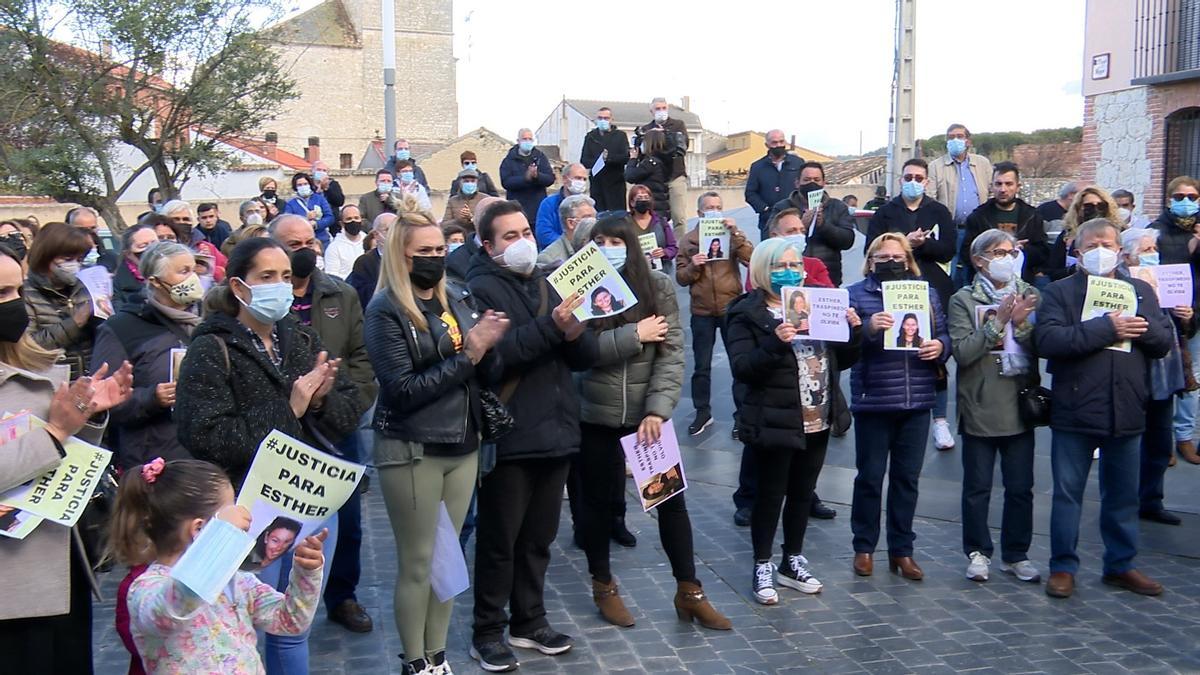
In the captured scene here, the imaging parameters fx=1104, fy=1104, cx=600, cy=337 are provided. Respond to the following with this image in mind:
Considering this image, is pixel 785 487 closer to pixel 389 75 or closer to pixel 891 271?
pixel 891 271

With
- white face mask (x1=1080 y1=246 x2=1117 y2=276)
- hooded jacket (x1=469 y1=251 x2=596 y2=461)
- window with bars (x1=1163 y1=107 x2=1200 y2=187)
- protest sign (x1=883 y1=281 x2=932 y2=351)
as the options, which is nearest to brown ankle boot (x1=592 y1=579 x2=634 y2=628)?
hooded jacket (x1=469 y1=251 x2=596 y2=461)

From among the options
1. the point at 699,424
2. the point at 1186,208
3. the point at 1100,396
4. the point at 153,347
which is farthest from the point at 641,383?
the point at 1186,208

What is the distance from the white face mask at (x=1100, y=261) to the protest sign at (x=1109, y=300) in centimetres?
11

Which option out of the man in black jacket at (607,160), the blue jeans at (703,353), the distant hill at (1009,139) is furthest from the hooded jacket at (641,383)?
the distant hill at (1009,139)

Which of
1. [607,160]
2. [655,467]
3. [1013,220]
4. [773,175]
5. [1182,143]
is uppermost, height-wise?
[1182,143]

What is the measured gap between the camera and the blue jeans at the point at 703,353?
9.82m

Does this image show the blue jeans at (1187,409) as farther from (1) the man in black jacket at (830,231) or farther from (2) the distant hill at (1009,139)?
(2) the distant hill at (1009,139)

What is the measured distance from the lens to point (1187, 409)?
8523 mm

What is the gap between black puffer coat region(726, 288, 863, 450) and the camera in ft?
19.5

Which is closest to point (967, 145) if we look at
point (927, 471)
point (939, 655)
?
point (927, 471)

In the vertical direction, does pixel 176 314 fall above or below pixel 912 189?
below

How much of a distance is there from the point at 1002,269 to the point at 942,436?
295 cm

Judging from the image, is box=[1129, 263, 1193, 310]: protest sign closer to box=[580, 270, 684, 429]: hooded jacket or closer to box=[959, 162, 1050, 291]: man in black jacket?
box=[959, 162, 1050, 291]: man in black jacket

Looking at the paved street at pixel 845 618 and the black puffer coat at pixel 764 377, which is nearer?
the paved street at pixel 845 618
